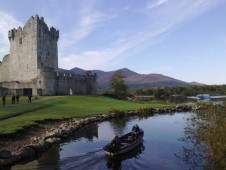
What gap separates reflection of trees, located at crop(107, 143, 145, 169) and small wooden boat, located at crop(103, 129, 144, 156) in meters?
0.32

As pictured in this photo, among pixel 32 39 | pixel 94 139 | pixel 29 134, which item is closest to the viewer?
pixel 29 134

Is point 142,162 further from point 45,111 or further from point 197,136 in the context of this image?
point 45,111

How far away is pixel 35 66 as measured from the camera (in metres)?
85.0

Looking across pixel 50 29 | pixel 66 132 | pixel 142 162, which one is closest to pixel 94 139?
pixel 66 132

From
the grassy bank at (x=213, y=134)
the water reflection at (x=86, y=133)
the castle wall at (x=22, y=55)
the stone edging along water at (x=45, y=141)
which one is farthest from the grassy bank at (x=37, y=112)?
the castle wall at (x=22, y=55)

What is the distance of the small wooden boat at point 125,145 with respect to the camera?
90.7 feet

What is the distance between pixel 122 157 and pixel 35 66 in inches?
2398

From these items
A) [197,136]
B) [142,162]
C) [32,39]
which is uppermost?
[32,39]

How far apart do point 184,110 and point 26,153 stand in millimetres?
53378

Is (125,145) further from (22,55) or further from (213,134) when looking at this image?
(22,55)

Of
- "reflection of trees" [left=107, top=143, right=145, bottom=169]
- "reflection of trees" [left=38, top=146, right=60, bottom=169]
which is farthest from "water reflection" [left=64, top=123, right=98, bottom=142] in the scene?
"reflection of trees" [left=107, top=143, right=145, bottom=169]

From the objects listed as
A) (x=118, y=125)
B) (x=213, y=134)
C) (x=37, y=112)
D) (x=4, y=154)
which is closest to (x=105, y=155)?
(x=4, y=154)

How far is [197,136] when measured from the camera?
22922 mm

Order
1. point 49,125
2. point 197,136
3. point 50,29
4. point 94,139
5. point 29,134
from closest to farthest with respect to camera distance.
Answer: point 197,136 < point 29,134 < point 94,139 < point 49,125 < point 50,29
